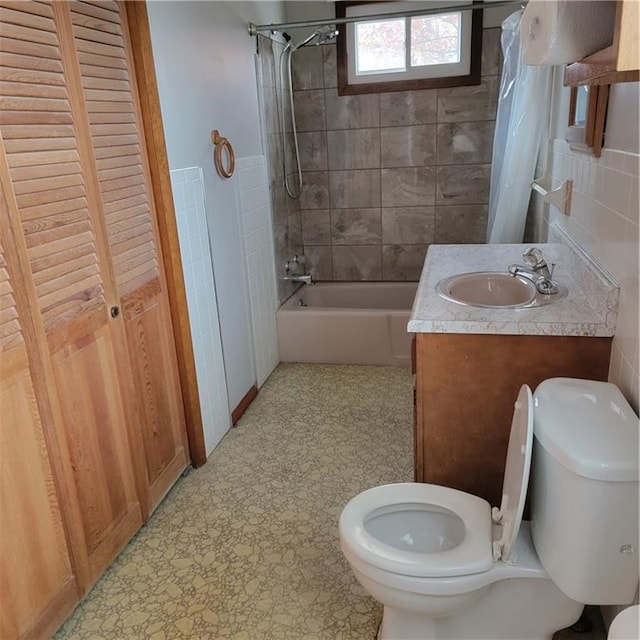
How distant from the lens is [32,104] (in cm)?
151

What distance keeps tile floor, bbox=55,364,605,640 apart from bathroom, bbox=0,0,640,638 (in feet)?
0.09

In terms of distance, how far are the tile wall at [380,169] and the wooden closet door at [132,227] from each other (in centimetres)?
136

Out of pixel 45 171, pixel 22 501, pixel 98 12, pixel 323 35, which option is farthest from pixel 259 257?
pixel 22 501

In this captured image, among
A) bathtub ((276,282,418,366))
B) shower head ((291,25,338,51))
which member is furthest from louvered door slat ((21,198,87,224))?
shower head ((291,25,338,51))

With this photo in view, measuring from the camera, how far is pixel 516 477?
1335 millimetres

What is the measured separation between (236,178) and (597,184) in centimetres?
170

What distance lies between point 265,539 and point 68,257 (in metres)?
1.19

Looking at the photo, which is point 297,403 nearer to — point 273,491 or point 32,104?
point 273,491

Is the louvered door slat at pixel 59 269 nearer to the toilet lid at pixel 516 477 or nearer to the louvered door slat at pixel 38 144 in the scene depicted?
the louvered door slat at pixel 38 144

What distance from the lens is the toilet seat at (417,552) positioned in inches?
52.8

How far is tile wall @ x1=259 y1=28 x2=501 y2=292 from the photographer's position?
3488 millimetres

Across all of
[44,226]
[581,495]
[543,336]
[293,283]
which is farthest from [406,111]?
[581,495]

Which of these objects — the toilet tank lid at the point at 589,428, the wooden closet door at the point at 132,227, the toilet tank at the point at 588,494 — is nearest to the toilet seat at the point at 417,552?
the toilet tank at the point at 588,494

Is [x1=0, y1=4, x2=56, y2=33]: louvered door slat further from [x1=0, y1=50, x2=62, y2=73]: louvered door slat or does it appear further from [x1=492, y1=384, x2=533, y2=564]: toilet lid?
[x1=492, y1=384, x2=533, y2=564]: toilet lid
